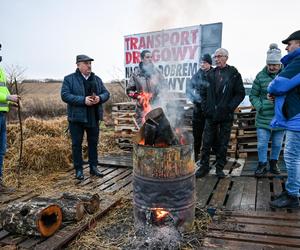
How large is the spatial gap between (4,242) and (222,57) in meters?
4.16

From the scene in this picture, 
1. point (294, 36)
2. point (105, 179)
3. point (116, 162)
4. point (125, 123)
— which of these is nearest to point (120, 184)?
point (105, 179)

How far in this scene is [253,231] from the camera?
3434mm

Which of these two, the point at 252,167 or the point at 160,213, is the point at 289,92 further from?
the point at 252,167

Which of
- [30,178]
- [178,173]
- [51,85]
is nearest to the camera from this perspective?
[178,173]

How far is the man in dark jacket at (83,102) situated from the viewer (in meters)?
5.28

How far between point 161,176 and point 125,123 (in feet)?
16.5

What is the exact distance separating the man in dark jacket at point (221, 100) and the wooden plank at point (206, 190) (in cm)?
20

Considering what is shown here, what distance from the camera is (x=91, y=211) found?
3.99 metres

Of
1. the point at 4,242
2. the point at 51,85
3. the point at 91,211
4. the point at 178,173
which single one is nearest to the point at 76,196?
the point at 91,211

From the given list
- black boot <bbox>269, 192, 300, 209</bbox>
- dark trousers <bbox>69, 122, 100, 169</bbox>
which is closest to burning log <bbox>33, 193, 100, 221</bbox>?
dark trousers <bbox>69, 122, 100, 169</bbox>

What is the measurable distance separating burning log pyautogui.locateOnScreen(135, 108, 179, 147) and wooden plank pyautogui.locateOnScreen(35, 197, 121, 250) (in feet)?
4.15

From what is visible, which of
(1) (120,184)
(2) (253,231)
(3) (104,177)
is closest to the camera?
(2) (253,231)

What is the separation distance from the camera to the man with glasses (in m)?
5.60

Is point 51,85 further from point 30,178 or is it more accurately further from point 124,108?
point 30,178
